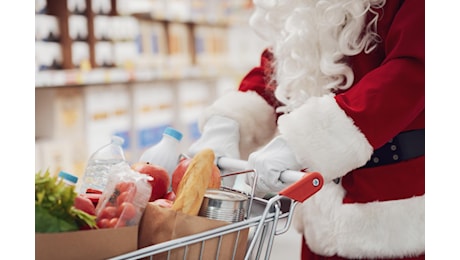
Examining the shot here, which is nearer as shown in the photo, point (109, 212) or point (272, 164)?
point (109, 212)

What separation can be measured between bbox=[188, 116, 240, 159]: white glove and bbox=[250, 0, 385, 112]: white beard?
0.47 feet

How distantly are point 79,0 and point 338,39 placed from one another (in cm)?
236

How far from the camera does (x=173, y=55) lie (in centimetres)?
445

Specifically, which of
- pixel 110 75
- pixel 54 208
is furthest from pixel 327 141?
pixel 110 75

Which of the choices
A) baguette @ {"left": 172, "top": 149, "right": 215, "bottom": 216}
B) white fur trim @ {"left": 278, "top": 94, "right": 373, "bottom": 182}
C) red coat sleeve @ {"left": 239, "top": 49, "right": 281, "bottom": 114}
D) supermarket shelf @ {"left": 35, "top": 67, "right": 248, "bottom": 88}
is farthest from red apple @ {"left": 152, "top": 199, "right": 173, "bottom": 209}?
supermarket shelf @ {"left": 35, "top": 67, "right": 248, "bottom": 88}

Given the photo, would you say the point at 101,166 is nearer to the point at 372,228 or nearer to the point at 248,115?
the point at 248,115

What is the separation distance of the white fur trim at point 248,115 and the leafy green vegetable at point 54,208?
70 cm

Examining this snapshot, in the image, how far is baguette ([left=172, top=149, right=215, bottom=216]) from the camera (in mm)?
1043

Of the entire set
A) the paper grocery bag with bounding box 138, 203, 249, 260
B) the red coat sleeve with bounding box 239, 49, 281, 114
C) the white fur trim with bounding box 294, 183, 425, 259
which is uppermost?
the red coat sleeve with bounding box 239, 49, 281, 114

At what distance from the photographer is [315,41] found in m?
1.51

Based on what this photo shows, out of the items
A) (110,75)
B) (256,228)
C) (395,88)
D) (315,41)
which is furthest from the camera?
(110,75)

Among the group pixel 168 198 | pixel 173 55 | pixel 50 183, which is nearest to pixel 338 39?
pixel 168 198

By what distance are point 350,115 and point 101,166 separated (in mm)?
527

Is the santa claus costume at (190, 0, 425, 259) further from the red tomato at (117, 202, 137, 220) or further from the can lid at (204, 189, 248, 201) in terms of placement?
the red tomato at (117, 202, 137, 220)
